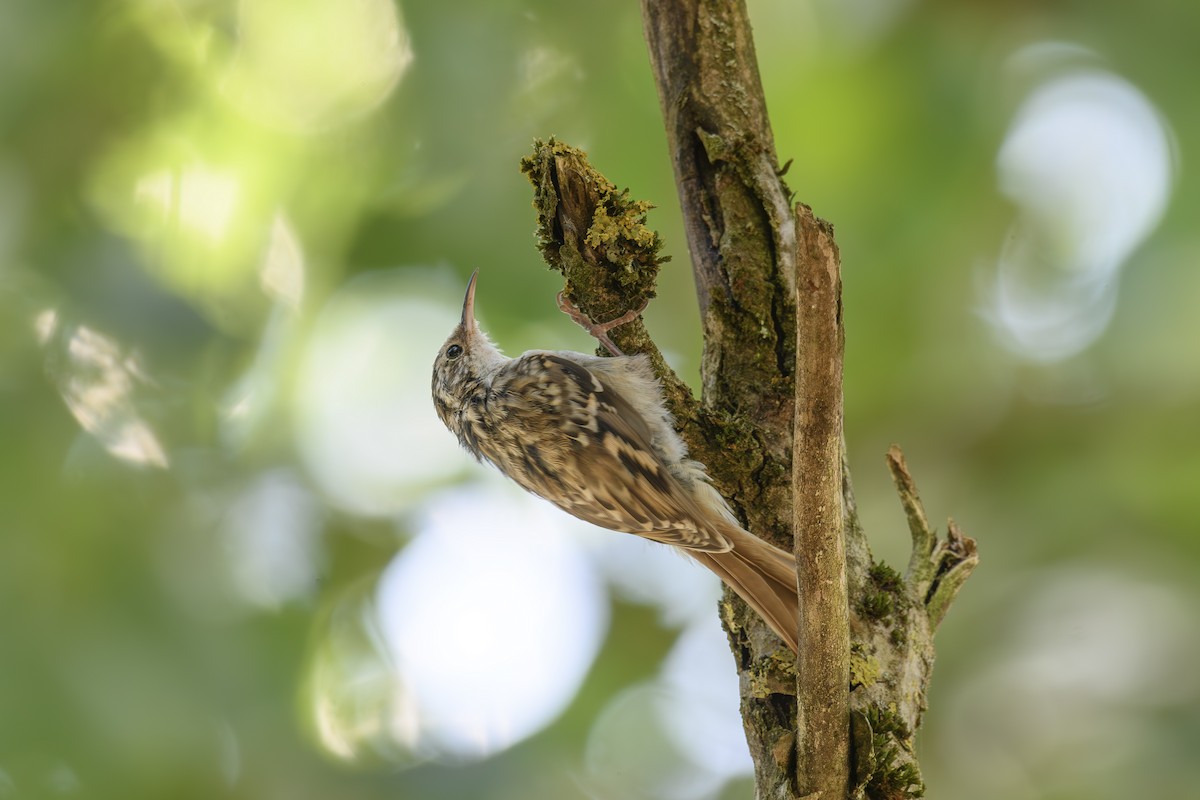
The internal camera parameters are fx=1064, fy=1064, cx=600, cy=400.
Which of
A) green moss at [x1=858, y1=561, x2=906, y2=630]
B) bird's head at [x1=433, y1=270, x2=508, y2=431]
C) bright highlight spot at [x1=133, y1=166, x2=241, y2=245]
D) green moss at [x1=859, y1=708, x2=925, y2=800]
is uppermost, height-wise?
bright highlight spot at [x1=133, y1=166, x2=241, y2=245]

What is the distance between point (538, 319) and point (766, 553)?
264 cm

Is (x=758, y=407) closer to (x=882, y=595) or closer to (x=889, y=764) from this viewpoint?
(x=882, y=595)

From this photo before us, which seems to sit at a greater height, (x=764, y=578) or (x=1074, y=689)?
(x=1074, y=689)

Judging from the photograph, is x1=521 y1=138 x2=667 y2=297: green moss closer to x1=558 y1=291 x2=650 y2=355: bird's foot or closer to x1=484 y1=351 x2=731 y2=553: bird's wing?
x1=558 y1=291 x2=650 y2=355: bird's foot

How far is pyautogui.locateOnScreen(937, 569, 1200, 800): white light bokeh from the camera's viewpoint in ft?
15.0

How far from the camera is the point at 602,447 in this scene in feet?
8.96

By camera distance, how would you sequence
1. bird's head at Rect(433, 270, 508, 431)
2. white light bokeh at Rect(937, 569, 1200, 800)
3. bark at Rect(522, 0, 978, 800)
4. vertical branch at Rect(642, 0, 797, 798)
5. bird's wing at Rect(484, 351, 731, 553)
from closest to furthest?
bark at Rect(522, 0, 978, 800)
vertical branch at Rect(642, 0, 797, 798)
bird's wing at Rect(484, 351, 731, 553)
bird's head at Rect(433, 270, 508, 431)
white light bokeh at Rect(937, 569, 1200, 800)

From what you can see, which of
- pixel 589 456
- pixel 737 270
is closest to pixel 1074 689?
pixel 589 456

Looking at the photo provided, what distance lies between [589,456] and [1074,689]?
308cm

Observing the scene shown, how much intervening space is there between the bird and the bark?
7 centimetres

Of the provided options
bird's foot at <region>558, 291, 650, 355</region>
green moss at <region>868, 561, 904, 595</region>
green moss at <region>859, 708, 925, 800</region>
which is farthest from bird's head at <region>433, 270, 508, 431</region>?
green moss at <region>859, 708, 925, 800</region>

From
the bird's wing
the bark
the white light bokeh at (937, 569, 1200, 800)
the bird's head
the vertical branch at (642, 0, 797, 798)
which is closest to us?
the bark

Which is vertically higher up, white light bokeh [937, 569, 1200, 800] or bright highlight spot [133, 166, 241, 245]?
bright highlight spot [133, 166, 241, 245]

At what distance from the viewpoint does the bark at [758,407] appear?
5.81ft
